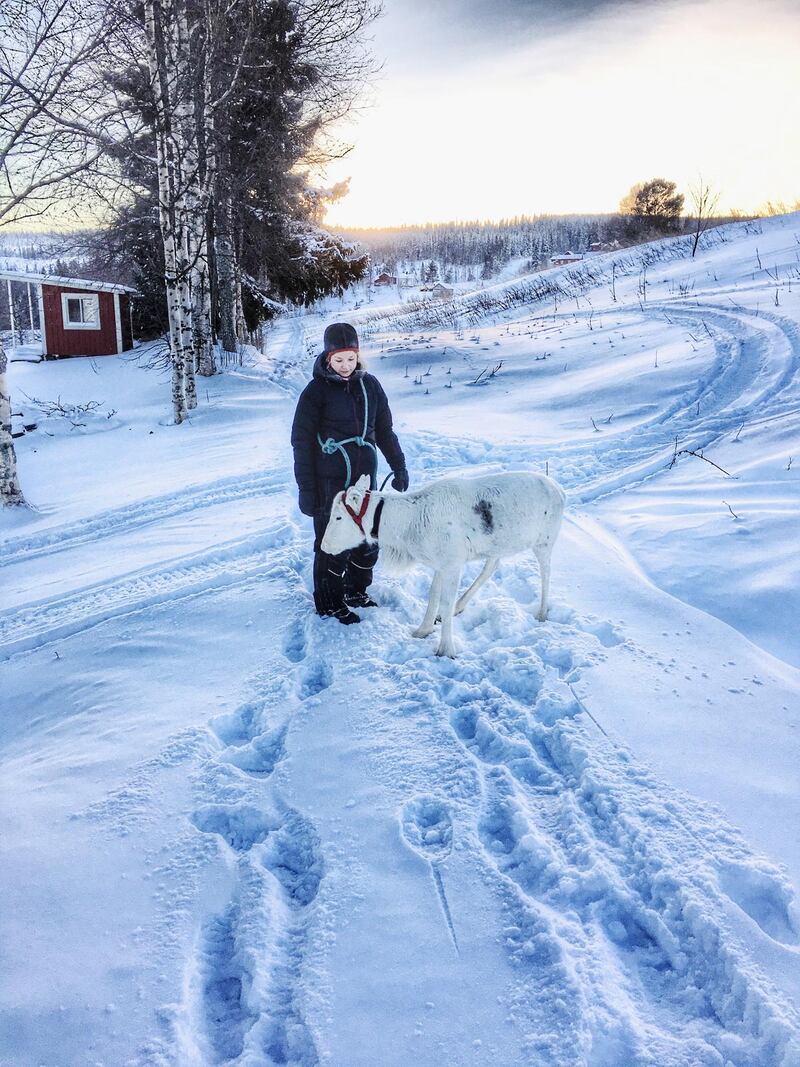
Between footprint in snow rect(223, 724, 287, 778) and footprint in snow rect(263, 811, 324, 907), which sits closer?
footprint in snow rect(263, 811, 324, 907)

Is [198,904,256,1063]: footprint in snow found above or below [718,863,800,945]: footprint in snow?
below

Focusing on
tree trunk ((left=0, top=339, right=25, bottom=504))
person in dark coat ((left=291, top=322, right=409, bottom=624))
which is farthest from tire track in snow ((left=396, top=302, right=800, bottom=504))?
tree trunk ((left=0, top=339, right=25, bottom=504))

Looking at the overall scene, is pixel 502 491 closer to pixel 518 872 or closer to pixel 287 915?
pixel 518 872

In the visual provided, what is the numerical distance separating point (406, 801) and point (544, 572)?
2325 mm

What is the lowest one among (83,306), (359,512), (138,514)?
(138,514)

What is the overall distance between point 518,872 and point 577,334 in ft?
52.8

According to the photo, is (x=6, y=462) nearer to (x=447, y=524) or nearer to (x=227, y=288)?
(x=447, y=524)

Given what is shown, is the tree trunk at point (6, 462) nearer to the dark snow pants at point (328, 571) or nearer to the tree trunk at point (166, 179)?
the tree trunk at point (166, 179)

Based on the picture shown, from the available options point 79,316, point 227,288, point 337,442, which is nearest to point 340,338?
point 337,442

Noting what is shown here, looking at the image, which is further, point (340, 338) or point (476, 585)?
point (476, 585)

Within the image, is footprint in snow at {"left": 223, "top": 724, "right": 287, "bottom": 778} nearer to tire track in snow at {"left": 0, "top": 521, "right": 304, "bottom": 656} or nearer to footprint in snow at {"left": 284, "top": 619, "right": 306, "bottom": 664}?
footprint in snow at {"left": 284, "top": 619, "right": 306, "bottom": 664}

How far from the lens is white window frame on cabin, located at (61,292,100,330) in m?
22.7

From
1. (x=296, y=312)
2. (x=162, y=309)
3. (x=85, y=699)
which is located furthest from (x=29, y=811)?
(x=296, y=312)

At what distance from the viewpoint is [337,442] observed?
4.86 m
